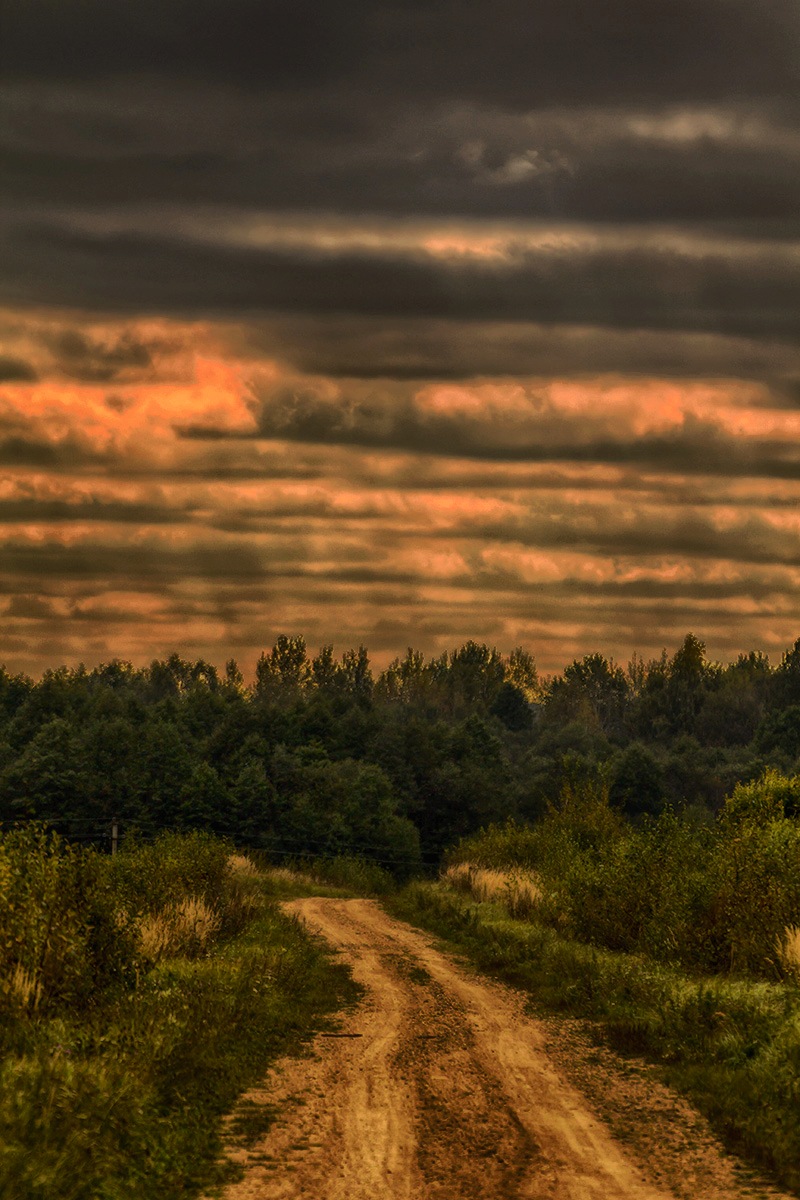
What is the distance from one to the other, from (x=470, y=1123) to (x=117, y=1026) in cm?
364

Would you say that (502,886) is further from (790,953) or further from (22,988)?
(22,988)

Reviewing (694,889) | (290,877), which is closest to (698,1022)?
(694,889)

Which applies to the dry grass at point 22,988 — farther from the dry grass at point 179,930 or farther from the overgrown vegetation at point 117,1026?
the dry grass at point 179,930

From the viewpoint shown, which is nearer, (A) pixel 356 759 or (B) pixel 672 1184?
(B) pixel 672 1184

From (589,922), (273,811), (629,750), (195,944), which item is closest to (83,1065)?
(195,944)

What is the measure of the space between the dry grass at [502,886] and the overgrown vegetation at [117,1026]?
9.55 meters

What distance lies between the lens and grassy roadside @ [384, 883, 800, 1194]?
12250mm

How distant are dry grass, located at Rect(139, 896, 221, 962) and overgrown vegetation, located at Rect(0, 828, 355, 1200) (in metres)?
0.03

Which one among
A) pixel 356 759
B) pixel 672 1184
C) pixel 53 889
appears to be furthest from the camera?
pixel 356 759

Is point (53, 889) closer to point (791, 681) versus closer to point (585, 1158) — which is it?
point (585, 1158)

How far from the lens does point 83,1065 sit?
451 inches

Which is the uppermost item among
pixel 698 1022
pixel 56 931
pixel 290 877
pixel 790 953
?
pixel 56 931

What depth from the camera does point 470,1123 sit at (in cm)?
1245

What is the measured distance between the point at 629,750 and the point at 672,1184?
4041 inches
